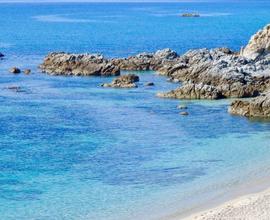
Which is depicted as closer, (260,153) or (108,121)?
(260,153)

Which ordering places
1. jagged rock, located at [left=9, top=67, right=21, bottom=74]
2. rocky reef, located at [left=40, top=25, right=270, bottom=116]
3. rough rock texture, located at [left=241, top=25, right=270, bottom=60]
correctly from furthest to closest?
jagged rock, located at [left=9, top=67, right=21, bottom=74] → rough rock texture, located at [left=241, top=25, right=270, bottom=60] → rocky reef, located at [left=40, top=25, right=270, bottom=116]

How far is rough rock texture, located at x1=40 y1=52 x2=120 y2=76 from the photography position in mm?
66312

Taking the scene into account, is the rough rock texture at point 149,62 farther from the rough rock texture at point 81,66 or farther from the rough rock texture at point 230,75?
the rough rock texture at point 230,75

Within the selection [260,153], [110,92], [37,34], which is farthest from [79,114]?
[37,34]

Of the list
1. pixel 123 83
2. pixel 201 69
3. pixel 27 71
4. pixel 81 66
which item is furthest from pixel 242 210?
pixel 27 71

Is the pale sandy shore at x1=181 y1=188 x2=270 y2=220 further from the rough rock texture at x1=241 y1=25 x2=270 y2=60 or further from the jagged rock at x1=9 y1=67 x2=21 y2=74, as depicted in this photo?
the jagged rock at x1=9 y1=67 x2=21 y2=74

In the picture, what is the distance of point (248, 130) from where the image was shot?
131 feet

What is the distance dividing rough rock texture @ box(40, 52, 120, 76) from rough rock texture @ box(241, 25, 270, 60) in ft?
41.5

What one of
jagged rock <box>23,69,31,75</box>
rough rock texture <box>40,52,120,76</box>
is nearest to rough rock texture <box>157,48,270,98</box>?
rough rock texture <box>40,52,120,76</box>

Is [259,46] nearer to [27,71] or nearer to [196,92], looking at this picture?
[196,92]

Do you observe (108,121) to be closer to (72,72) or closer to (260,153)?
(260,153)

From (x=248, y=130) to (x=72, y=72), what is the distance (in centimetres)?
3047

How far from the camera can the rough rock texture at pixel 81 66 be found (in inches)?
2611

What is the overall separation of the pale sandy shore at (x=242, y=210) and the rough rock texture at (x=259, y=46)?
37.8 m
